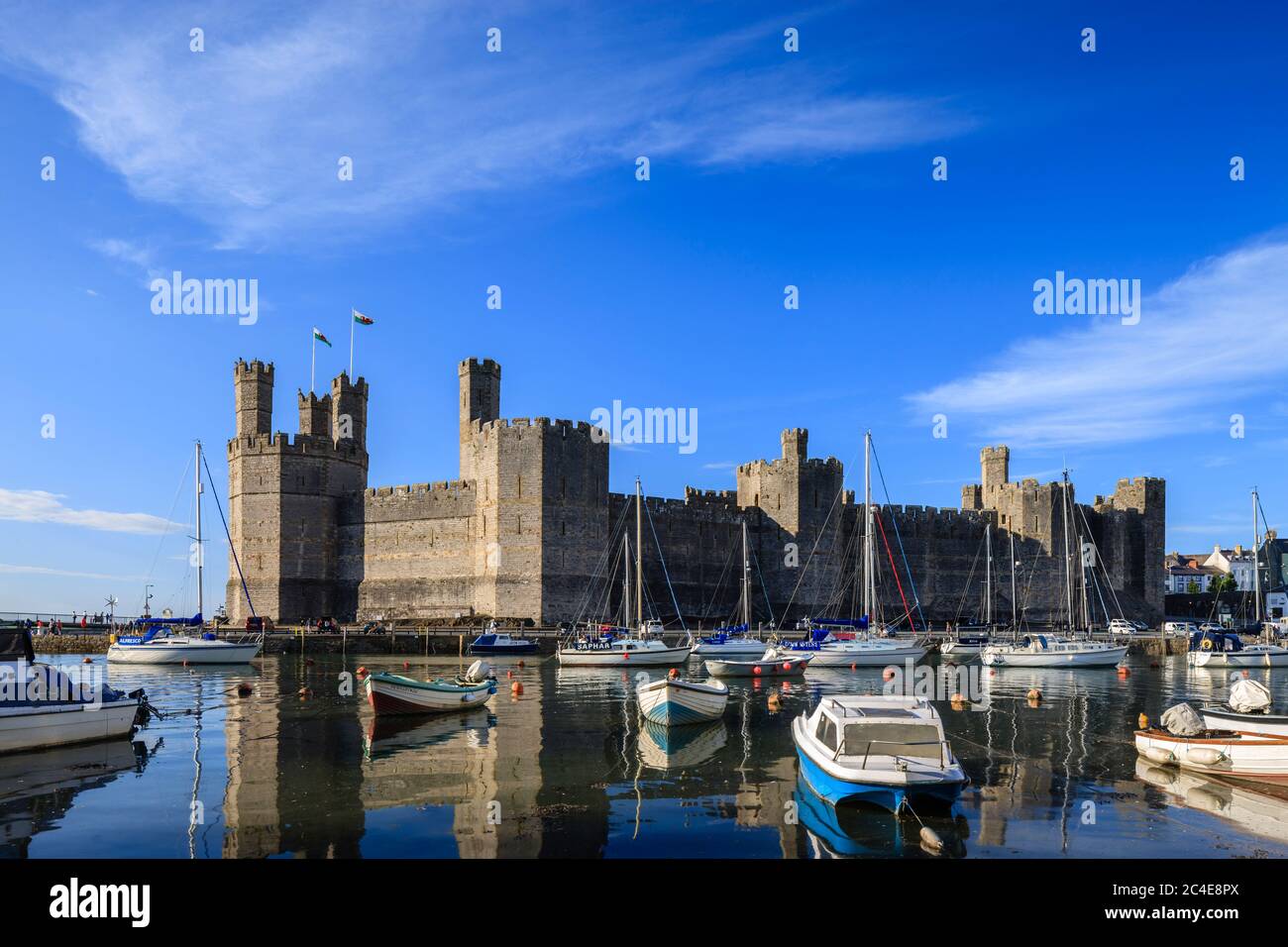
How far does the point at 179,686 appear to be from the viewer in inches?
1178

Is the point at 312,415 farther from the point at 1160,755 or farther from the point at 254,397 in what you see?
the point at 1160,755

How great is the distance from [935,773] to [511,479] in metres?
36.8

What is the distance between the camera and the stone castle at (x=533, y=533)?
47.6m

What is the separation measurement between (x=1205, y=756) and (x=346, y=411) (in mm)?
48367

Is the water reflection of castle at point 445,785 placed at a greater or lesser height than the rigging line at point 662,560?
lesser

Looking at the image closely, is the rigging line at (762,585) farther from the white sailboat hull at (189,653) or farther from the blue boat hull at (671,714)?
the blue boat hull at (671,714)

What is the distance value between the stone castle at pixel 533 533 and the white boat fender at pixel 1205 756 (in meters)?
33.5

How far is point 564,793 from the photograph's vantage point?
13.5 meters

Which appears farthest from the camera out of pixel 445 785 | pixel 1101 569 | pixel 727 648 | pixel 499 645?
pixel 1101 569

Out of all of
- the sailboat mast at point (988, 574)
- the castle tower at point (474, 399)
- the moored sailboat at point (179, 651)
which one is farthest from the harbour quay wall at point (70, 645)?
the sailboat mast at point (988, 574)

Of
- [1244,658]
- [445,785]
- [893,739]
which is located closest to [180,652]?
[445,785]

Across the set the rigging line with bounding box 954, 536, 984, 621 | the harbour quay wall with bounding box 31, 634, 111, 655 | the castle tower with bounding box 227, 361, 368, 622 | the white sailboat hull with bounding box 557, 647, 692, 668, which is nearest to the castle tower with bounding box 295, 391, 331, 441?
the castle tower with bounding box 227, 361, 368, 622
